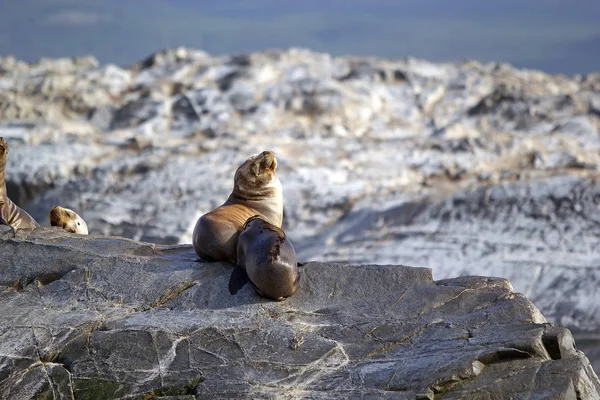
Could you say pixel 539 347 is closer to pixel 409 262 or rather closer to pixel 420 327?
pixel 420 327

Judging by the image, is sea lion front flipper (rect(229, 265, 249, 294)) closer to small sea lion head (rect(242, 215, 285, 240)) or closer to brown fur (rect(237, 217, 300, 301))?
brown fur (rect(237, 217, 300, 301))

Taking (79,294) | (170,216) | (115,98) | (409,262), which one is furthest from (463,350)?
(115,98)

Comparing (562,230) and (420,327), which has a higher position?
(420,327)

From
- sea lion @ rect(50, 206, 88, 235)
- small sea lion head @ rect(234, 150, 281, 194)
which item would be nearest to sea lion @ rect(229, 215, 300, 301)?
small sea lion head @ rect(234, 150, 281, 194)

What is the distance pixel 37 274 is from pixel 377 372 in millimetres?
3505

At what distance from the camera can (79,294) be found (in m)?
8.09

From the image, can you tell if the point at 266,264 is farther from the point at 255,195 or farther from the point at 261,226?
the point at 255,195

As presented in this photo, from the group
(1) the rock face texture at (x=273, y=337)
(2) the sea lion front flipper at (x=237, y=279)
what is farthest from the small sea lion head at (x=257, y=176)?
(2) the sea lion front flipper at (x=237, y=279)

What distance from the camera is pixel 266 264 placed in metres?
7.70

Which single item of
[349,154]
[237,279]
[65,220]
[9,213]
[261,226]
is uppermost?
[261,226]

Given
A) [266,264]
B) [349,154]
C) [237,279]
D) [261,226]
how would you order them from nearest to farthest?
1. [266,264]
2. [237,279]
3. [261,226]
4. [349,154]

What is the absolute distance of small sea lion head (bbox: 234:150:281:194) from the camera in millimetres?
9539

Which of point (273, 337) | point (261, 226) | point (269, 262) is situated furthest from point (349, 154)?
point (273, 337)

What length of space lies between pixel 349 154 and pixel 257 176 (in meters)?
10.3
